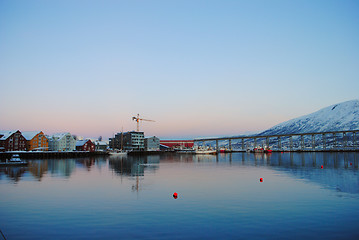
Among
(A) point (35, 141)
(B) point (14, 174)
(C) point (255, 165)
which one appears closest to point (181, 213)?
(B) point (14, 174)

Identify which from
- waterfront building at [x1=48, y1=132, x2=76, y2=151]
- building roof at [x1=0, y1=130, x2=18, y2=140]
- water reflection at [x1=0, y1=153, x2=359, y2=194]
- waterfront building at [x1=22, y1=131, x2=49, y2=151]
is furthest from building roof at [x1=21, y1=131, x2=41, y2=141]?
water reflection at [x1=0, y1=153, x2=359, y2=194]

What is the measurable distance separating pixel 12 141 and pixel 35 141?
710 inches

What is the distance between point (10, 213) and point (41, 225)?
6.01 m

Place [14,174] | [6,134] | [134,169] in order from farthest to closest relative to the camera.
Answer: [6,134]
[134,169]
[14,174]

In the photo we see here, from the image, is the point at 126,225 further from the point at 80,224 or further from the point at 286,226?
the point at 286,226

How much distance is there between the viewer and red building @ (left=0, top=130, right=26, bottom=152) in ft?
494

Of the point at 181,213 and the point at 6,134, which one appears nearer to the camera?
the point at 181,213

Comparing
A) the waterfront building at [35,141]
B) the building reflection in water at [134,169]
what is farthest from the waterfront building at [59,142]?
the building reflection in water at [134,169]

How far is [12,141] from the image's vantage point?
156m

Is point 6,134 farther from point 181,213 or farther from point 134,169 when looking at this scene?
point 181,213

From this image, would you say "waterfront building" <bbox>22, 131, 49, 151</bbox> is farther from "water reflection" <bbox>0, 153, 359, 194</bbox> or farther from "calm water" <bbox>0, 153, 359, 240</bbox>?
"calm water" <bbox>0, 153, 359, 240</bbox>

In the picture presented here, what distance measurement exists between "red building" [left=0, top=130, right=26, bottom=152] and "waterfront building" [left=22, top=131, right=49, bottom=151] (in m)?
4.52

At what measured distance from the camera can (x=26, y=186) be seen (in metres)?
42.5

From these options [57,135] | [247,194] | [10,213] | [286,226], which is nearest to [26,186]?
[10,213]
